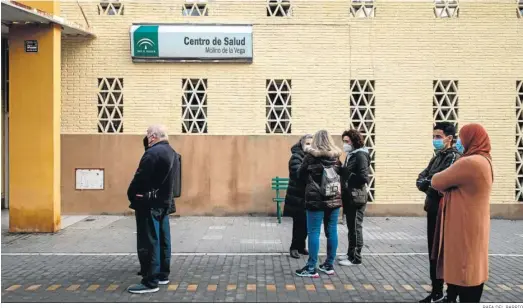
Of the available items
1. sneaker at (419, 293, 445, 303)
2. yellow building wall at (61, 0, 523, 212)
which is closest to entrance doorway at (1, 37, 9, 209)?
yellow building wall at (61, 0, 523, 212)

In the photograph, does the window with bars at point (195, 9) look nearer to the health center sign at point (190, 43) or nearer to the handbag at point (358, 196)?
the health center sign at point (190, 43)

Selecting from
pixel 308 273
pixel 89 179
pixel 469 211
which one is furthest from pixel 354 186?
pixel 89 179

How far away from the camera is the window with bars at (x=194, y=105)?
11617 millimetres

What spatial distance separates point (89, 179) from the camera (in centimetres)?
1164

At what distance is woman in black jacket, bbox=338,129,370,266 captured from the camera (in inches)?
270

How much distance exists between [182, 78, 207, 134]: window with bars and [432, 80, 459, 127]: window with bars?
5447 mm

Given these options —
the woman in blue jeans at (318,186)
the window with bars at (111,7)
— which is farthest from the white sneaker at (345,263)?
the window with bars at (111,7)

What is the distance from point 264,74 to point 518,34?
20.0ft

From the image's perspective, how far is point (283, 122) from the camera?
11.7m

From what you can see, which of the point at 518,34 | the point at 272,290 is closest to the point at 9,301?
the point at 272,290

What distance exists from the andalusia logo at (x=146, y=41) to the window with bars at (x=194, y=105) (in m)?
1.00

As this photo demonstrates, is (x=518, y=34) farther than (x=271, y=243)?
Yes

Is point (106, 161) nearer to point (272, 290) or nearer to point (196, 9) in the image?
point (196, 9)

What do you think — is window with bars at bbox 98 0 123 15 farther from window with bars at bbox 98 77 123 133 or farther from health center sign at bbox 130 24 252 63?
window with bars at bbox 98 77 123 133
